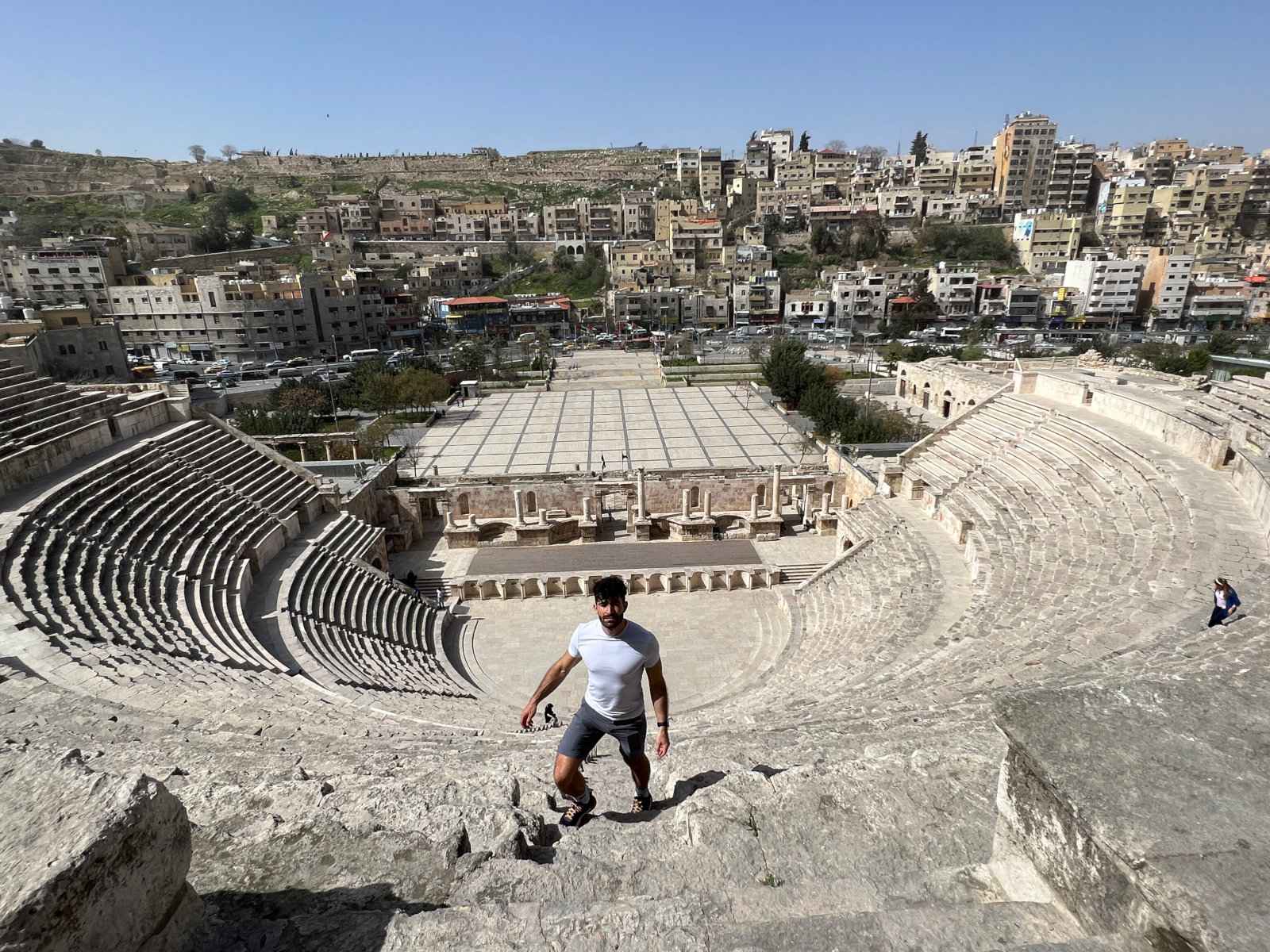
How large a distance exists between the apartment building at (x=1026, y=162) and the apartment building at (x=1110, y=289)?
31.2 meters

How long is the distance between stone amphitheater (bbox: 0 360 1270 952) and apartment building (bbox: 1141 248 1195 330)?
5159 cm

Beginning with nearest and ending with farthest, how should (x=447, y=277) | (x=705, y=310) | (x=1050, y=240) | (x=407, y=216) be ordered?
(x=705, y=310) < (x=1050, y=240) < (x=447, y=277) < (x=407, y=216)

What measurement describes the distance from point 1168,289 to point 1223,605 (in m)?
66.1

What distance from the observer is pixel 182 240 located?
73.8 m

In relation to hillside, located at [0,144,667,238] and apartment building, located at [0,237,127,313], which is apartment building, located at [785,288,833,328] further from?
apartment building, located at [0,237,127,313]

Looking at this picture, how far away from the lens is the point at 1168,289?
58.2 metres

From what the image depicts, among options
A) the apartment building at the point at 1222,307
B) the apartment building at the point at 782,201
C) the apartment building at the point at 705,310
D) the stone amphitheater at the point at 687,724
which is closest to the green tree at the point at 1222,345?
the apartment building at the point at 1222,307

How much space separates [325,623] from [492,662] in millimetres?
3726

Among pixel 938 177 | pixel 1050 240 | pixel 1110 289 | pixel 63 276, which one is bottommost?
pixel 1110 289

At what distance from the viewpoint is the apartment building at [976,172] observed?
294ft

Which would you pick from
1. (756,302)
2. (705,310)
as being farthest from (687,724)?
(756,302)

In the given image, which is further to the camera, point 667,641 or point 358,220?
point 358,220

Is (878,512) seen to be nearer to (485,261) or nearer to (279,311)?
(279,311)

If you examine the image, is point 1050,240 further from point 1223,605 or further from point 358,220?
point 358,220
